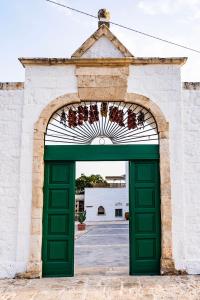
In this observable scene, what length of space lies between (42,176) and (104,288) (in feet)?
7.37

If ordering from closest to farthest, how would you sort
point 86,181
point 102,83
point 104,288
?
point 104,288, point 102,83, point 86,181

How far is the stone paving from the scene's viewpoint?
15.6 ft

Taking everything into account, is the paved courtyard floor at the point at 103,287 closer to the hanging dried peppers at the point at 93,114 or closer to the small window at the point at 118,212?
the hanging dried peppers at the point at 93,114

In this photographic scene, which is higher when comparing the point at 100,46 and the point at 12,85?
the point at 100,46

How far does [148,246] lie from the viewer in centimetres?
608

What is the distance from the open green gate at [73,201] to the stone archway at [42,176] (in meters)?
0.16

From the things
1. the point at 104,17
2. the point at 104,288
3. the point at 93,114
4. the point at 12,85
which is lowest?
the point at 104,288

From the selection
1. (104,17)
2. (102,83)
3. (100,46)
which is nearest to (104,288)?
(102,83)

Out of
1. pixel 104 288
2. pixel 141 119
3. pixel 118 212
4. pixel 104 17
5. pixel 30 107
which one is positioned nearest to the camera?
pixel 104 288

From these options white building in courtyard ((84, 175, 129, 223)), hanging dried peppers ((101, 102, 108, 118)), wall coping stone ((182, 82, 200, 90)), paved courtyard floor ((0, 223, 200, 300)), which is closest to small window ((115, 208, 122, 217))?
white building in courtyard ((84, 175, 129, 223))

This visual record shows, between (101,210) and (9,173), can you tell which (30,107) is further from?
(101,210)

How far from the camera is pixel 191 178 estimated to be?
6117mm

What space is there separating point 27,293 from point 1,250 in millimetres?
1232

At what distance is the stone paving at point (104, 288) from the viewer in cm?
475
